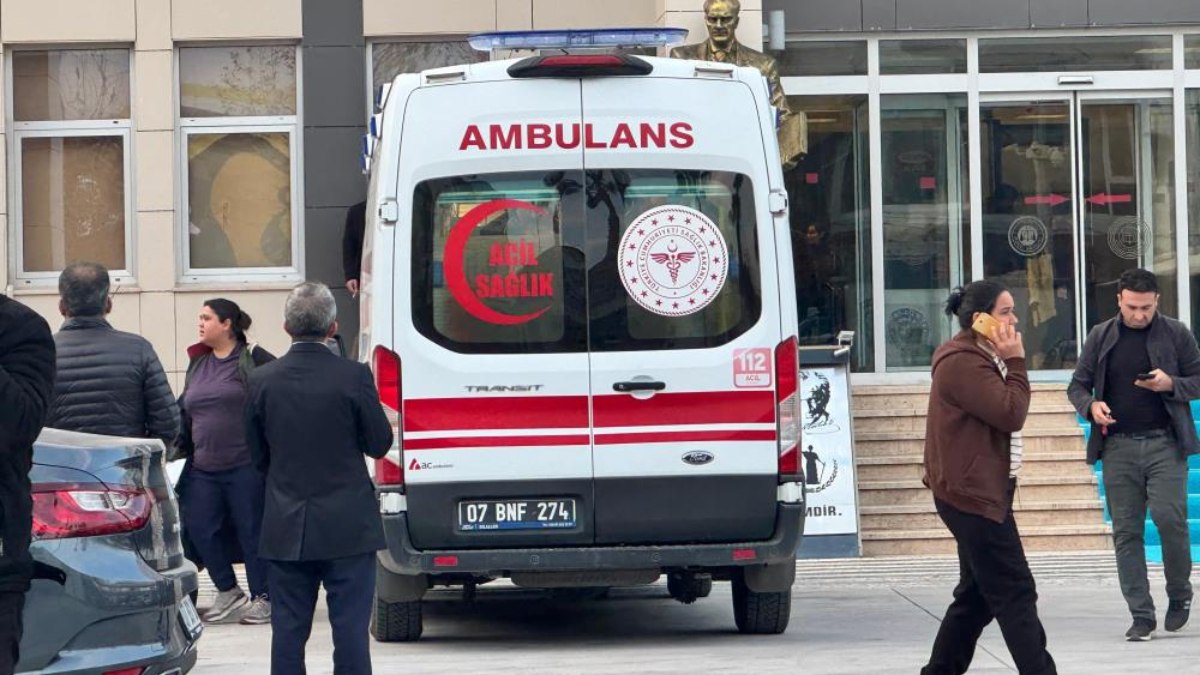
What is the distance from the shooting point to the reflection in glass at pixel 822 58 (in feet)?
55.8

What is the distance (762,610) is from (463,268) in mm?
2367

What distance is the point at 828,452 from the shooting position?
14344mm

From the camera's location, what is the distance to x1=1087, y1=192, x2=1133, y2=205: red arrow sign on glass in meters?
17.4

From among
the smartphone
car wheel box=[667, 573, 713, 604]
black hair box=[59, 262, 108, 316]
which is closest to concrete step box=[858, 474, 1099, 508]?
car wheel box=[667, 573, 713, 604]

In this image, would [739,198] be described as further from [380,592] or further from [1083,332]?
[1083,332]

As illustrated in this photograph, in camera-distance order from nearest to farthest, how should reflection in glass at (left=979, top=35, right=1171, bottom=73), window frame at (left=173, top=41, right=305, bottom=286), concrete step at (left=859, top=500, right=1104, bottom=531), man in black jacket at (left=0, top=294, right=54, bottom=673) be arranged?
man in black jacket at (left=0, top=294, right=54, bottom=673), concrete step at (left=859, top=500, right=1104, bottom=531), window frame at (left=173, top=41, right=305, bottom=286), reflection in glass at (left=979, top=35, right=1171, bottom=73)

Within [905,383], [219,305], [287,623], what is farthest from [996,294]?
[905,383]

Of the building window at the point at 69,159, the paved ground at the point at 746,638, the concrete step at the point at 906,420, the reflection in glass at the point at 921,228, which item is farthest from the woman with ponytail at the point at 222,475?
the reflection in glass at the point at 921,228

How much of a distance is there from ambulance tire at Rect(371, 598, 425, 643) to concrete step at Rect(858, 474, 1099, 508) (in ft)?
17.1

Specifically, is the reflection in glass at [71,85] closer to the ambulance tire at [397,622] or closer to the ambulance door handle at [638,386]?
the ambulance tire at [397,622]

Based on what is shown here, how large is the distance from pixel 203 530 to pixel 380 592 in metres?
1.78

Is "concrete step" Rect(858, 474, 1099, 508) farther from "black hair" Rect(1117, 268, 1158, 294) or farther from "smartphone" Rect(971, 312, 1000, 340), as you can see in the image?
"smartphone" Rect(971, 312, 1000, 340)

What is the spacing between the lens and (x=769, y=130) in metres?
9.84

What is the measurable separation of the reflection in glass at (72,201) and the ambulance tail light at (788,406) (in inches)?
324
